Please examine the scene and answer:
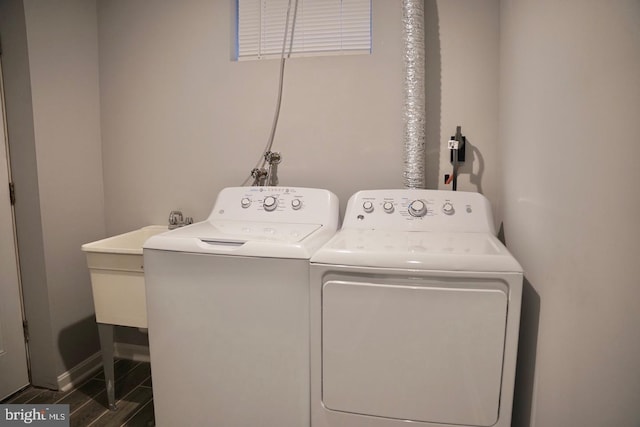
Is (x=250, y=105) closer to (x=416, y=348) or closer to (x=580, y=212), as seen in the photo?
(x=416, y=348)

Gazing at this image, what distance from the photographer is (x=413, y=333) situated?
1.10 metres

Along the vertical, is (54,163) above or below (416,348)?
above

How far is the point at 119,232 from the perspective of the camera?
219cm

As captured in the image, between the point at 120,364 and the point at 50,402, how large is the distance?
399 millimetres

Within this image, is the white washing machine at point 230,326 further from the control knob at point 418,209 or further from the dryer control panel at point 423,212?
the control knob at point 418,209

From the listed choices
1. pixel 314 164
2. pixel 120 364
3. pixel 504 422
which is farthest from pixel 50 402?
Result: pixel 504 422

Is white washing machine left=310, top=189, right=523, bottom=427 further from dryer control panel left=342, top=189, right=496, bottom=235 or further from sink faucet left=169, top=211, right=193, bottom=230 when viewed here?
sink faucet left=169, top=211, right=193, bottom=230

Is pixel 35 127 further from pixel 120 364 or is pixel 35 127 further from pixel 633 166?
pixel 633 166

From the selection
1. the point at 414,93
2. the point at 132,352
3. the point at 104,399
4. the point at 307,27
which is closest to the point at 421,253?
the point at 414,93

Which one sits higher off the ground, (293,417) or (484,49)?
(484,49)

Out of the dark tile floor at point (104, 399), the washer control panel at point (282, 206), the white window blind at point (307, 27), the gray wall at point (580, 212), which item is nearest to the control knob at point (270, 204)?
the washer control panel at point (282, 206)

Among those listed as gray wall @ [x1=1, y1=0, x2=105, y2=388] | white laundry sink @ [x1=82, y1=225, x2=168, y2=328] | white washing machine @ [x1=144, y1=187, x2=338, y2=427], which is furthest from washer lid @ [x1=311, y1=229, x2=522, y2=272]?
gray wall @ [x1=1, y1=0, x2=105, y2=388]

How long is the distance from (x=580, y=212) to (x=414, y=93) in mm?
907

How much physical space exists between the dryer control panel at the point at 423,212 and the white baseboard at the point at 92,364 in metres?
1.58
